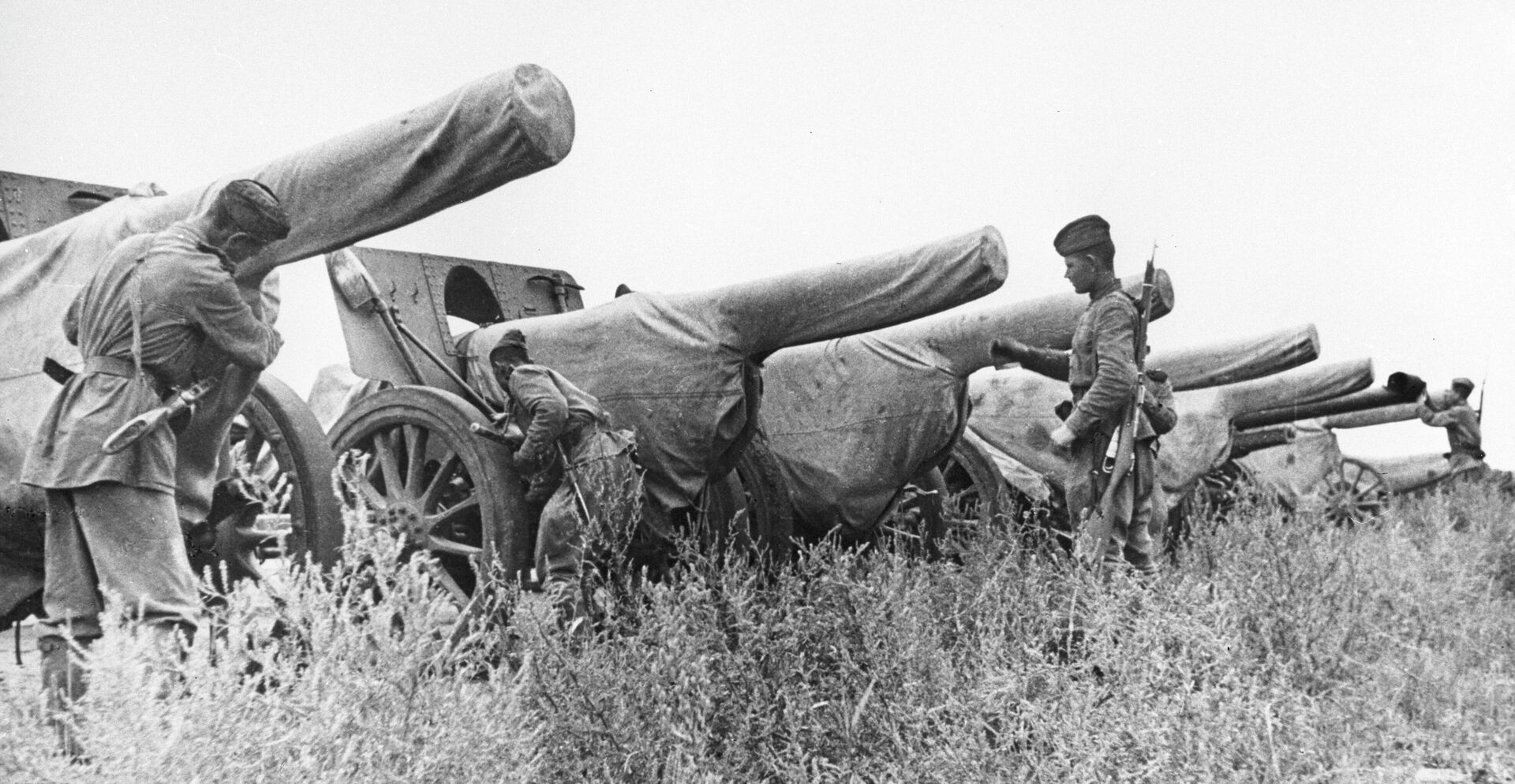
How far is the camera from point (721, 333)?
6.23 meters

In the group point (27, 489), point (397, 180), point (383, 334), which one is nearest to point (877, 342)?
point (383, 334)

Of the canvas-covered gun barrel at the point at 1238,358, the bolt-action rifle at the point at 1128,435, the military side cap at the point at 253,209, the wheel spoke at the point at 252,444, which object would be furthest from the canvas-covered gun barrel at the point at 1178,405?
the military side cap at the point at 253,209

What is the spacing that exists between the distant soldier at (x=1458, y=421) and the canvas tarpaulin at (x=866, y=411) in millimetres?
8465

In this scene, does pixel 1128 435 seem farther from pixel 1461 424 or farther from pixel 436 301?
pixel 1461 424

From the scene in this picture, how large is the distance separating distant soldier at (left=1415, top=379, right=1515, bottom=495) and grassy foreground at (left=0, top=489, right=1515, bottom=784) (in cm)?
971

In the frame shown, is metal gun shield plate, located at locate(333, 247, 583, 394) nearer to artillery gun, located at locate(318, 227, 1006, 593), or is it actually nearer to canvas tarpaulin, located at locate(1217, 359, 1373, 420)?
artillery gun, located at locate(318, 227, 1006, 593)

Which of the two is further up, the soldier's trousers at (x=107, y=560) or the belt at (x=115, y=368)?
the belt at (x=115, y=368)

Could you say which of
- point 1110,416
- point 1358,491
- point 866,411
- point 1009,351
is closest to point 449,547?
point 866,411

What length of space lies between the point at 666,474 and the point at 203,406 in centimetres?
248

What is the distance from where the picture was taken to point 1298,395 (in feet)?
38.0

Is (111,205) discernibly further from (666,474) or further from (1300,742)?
(1300,742)

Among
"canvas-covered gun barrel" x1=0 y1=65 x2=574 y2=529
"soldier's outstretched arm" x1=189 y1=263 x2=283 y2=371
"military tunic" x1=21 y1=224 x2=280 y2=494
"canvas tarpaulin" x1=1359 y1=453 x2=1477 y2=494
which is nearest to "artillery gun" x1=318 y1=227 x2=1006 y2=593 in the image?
"canvas-covered gun barrel" x1=0 y1=65 x2=574 y2=529

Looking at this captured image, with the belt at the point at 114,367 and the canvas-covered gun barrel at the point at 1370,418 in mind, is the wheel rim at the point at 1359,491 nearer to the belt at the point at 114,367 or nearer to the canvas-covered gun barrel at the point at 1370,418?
the canvas-covered gun barrel at the point at 1370,418

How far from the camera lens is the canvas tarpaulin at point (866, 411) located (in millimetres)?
7402
